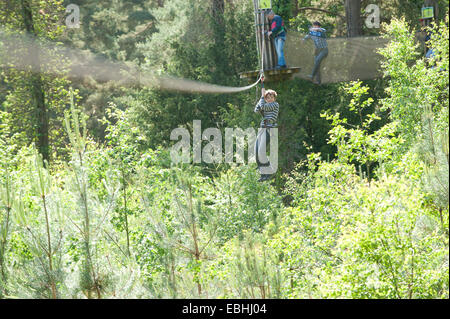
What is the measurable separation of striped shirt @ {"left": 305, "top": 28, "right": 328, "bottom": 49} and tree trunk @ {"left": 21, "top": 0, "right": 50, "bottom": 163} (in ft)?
31.0

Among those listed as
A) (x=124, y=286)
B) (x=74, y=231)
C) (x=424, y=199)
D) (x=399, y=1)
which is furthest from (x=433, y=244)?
(x=399, y=1)

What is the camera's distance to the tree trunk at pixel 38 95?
818 inches

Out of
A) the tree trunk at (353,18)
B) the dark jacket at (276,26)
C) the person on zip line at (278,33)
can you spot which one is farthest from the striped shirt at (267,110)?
the tree trunk at (353,18)

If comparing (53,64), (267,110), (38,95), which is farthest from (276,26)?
(38,95)

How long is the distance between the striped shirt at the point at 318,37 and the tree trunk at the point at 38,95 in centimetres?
946

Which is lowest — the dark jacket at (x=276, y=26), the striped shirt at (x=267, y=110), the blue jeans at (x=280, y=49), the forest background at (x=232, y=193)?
the forest background at (x=232, y=193)

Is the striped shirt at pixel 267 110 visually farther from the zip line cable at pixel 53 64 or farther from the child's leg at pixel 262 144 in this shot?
the zip line cable at pixel 53 64

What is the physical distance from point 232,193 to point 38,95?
9072 mm

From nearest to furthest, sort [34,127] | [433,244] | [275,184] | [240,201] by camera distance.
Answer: [433,244]
[240,201]
[275,184]
[34,127]

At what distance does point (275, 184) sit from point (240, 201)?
374 cm

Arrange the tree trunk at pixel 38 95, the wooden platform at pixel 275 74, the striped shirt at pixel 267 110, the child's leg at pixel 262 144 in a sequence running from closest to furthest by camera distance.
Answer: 1. the striped shirt at pixel 267 110
2. the child's leg at pixel 262 144
3. the wooden platform at pixel 275 74
4. the tree trunk at pixel 38 95

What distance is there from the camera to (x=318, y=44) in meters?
15.1
